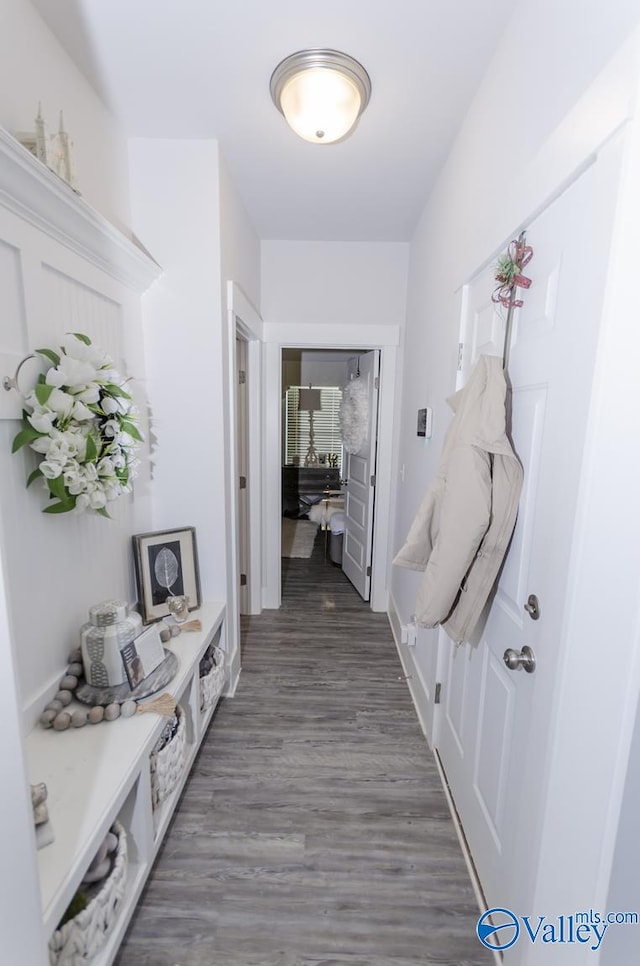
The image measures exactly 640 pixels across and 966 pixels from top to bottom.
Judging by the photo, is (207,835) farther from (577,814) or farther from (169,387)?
(169,387)

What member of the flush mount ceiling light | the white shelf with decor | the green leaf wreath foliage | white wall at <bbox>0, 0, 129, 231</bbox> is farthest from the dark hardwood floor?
the flush mount ceiling light

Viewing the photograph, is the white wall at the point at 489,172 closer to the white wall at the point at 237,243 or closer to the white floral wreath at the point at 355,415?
the white floral wreath at the point at 355,415

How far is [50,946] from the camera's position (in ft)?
2.88

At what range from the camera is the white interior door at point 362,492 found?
314cm

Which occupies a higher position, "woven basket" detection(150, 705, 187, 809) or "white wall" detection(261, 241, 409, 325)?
"white wall" detection(261, 241, 409, 325)

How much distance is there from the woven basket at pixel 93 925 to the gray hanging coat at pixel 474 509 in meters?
1.01

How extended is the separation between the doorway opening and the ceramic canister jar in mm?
2143

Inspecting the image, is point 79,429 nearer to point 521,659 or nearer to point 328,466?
point 521,659

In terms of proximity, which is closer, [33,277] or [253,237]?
[33,277]

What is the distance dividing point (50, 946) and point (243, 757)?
41.0 inches

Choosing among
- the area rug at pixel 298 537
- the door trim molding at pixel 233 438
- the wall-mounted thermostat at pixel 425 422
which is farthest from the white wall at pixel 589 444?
the area rug at pixel 298 537

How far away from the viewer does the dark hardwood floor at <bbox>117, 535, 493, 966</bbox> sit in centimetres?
122

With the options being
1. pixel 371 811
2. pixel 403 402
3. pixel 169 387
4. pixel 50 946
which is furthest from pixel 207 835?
pixel 403 402

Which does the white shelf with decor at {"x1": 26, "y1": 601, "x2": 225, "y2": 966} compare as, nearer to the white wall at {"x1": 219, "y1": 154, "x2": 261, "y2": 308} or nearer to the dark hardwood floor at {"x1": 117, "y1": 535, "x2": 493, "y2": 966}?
the dark hardwood floor at {"x1": 117, "y1": 535, "x2": 493, "y2": 966}
